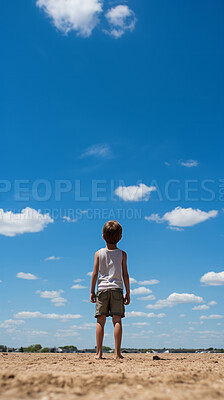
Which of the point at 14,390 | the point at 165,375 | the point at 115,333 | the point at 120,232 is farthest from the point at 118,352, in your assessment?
the point at 14,390

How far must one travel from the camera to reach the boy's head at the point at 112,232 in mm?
7422

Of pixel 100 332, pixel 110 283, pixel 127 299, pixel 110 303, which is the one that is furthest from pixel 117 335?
pixel 110 283

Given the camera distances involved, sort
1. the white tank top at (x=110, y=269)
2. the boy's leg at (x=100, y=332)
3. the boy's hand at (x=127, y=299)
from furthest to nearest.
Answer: the boy's hand at (x=127, y=299)
the white tank top at (x=110, y=269)
the boy's leg at (x=100, y=332)

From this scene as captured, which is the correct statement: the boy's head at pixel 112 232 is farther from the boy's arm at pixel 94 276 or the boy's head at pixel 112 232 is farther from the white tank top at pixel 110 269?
the boy's arm at pixel 94 276

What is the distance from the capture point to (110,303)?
7.14 metres

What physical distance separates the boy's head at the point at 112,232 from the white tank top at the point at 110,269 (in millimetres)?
225

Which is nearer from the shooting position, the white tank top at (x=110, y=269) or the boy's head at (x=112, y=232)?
the white tank top at (x=110, y=269)

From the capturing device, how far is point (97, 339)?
23.3 ft

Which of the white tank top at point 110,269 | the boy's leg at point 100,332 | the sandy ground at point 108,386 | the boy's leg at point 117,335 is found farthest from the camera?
the white tank top at point 110,269

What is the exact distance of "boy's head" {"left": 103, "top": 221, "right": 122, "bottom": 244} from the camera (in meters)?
7.42

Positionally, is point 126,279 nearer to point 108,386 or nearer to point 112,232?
point 112,232

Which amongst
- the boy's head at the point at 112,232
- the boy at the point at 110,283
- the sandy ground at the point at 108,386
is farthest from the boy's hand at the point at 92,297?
the sandy ground at the point at 108,386

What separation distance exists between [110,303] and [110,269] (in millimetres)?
658

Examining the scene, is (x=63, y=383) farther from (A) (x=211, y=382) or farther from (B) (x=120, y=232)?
(B) (x=120, y=232)
